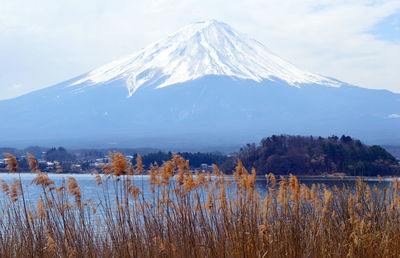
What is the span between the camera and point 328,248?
5.98 m

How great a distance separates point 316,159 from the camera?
60.8 metres

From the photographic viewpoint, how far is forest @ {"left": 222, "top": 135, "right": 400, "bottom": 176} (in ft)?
182

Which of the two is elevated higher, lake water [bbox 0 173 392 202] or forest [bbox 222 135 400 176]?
forest [bbox 222 135 400 176]

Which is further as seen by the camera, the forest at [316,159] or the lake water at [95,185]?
the forest at [316,159]

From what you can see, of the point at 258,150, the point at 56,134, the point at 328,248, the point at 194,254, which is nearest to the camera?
the point at 194,254

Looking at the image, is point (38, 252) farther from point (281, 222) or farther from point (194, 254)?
point (281, 222)

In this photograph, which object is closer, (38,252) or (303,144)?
(38,252)

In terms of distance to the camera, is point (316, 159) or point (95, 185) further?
point (316, 159)

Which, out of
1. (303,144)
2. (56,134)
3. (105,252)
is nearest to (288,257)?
(105,252)

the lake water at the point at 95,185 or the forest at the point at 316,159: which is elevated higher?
the forest at the point at 316,159

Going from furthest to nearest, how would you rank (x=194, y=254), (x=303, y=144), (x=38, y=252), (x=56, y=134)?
(x=56, y=134), (x=303, y=144), (x=38, y=252), (x=194, y=254)

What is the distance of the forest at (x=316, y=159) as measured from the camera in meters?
55.5

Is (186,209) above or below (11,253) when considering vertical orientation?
above

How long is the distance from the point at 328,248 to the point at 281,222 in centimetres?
54
